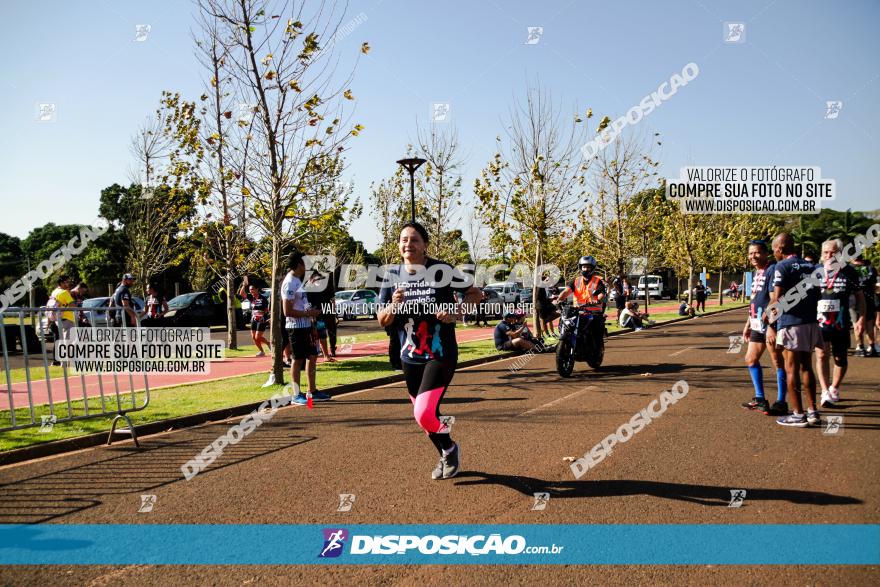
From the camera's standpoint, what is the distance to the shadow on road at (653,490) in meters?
4.66

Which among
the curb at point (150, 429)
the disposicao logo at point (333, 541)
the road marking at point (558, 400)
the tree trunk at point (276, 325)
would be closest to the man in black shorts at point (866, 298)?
the road marking at point (558, 400)

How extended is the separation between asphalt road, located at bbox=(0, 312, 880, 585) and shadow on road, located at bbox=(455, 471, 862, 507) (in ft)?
0.06

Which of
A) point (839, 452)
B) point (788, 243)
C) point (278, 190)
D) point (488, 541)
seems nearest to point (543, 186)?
point (278, 190)

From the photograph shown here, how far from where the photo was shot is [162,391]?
10.5 m

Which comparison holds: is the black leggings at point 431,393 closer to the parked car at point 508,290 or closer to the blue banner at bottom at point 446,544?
the blue banner at bottom at point 446,544

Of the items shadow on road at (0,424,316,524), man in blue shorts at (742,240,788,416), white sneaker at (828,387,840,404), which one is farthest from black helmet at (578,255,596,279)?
shadow on road at (0,424,316,524)

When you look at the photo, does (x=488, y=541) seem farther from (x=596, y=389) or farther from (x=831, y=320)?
(x=831, y=320)

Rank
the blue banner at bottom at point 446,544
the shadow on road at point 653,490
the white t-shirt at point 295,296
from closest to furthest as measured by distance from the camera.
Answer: the blue banner at bottom at point 446,544
the shadow on road at point 653,490
the white t-shirt at point 295,296

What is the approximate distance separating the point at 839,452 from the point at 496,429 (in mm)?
3493

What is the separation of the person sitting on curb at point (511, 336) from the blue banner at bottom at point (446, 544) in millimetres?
11390

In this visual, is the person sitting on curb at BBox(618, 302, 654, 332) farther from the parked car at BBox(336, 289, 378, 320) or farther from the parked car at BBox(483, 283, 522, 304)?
the parked car at BBox(336, 289, 378, 320)

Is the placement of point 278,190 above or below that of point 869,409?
above

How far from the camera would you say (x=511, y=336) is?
15727 millimetres

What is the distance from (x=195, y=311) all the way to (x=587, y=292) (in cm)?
2019
